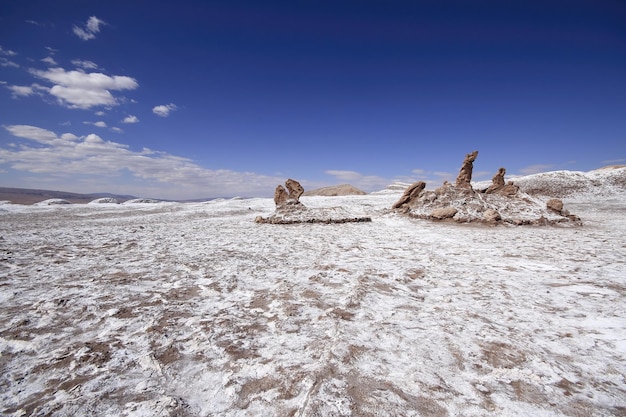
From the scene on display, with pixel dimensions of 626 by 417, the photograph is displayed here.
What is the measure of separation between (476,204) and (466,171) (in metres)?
3.18

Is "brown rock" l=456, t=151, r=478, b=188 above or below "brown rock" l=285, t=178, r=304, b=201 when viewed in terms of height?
above

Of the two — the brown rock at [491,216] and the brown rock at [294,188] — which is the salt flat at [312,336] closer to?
the brown rock at [491,216]

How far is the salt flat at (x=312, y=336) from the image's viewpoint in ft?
8.93

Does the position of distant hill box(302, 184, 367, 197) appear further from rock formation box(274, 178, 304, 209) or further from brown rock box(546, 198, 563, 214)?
brown rock box(546, 198, 563, 214)

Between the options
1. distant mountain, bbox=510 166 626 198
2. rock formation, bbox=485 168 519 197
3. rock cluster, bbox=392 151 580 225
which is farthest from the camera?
distant mountain, bbox=510 166 626 198

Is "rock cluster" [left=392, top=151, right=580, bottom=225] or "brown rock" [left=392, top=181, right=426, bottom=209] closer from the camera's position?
"rock cluster" [left=392, top=151, right=580, bottom=225]

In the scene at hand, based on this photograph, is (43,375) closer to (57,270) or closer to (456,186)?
(57,270)

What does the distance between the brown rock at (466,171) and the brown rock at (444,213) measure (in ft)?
10.9

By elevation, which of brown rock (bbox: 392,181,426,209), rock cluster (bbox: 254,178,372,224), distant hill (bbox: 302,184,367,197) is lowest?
rock cluster (bbox: 254,178,372,224)

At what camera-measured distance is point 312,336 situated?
12.9ft

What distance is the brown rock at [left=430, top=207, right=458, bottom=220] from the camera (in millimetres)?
16969

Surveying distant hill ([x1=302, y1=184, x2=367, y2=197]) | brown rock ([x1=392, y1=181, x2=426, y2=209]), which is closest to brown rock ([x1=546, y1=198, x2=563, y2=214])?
brown rock ([x1=392, y1=181, x2=426, y2=209])

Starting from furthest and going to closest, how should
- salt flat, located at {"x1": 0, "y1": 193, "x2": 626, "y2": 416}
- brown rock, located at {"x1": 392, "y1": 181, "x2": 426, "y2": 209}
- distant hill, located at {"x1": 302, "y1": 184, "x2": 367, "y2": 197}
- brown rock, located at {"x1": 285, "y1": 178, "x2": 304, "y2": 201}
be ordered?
distant hill, located at {"x1": 302, "y1": 184, "x2": 367, "y2": 197}, brown rock, located at {"x1": 392, "y1": 181, "x2": 426, "y2": 209}, brown rock, located at {"x1": 285, "y1": 178, "x2": 304, "y2": 201}, salt flat, located at {"x1": 0, "y1": 193, "x2": 626, "y2": 416}

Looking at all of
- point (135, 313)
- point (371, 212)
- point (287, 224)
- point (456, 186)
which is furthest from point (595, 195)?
point (135, 313)
